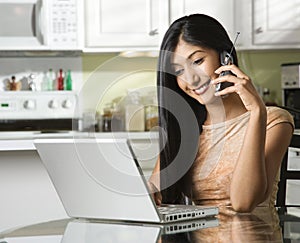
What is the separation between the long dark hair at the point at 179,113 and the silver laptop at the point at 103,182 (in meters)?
0.20

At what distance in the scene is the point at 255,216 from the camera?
1.50 metres

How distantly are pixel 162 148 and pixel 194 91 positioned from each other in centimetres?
Result: 18

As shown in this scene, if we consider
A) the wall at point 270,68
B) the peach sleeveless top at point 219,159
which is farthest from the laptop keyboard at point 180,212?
the wall at point 270,68

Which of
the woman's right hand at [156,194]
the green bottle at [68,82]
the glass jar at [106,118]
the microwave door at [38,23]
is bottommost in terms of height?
the glass jar at [106,118]

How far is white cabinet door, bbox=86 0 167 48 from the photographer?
371 cm

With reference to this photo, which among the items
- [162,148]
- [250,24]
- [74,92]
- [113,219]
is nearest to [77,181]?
[113,219]

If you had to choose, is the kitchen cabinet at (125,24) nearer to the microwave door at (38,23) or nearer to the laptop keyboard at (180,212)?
the microwave door at (38,23)

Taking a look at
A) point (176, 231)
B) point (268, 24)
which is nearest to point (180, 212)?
point (176, 231)

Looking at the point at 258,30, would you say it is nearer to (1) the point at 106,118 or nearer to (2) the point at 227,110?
(1) the point at 106,118

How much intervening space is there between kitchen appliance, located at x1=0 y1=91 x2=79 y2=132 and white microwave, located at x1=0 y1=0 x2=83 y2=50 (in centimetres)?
26

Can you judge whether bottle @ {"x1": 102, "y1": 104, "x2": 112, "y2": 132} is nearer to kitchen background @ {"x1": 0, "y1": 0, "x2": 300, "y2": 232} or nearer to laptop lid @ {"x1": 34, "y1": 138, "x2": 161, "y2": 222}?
kitchen background @ {"x1": 0, "y1": 0, "x2": 300, "y2": 232}

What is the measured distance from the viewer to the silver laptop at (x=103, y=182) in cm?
130

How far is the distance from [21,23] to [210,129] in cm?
206

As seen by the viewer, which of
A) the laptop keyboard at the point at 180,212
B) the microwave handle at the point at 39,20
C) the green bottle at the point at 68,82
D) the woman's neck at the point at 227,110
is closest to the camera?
the laptop keyboard at the point at 180,212
